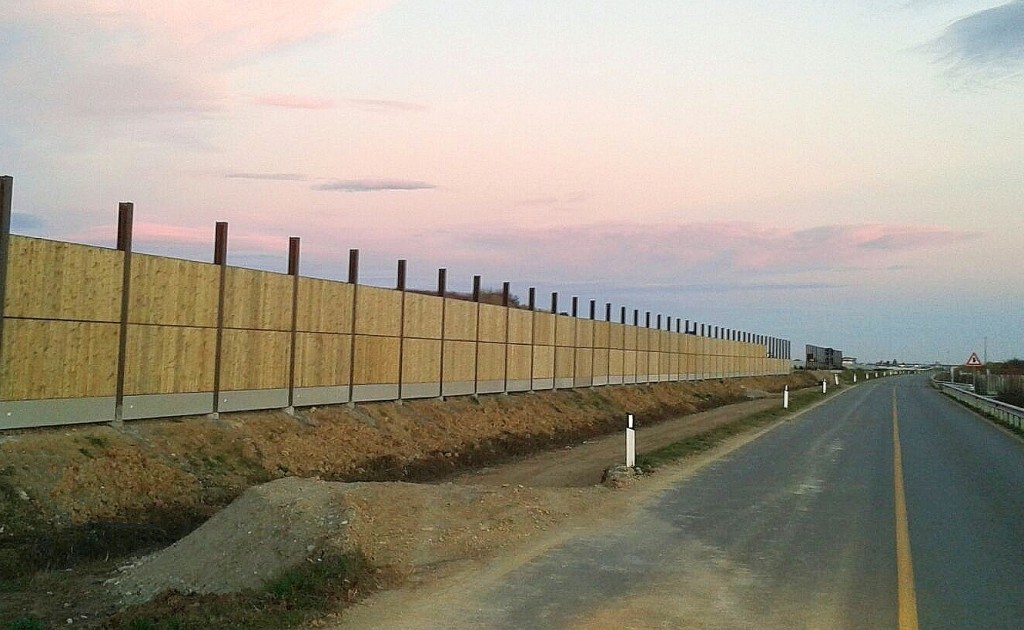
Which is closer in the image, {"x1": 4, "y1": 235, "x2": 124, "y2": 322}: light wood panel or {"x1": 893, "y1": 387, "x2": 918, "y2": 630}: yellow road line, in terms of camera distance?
{"x1": 893, "y1": 387, "x2": 918, "y2": 630}: yellow road line

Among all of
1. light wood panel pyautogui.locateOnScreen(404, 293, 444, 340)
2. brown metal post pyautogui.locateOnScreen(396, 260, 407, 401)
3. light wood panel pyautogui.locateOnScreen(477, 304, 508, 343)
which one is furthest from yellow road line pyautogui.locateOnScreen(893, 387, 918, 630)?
light wood panel pyautogui.locateOnScreen(477, 304, 508, 343)

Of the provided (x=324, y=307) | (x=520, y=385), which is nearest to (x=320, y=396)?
(x=324, y=307)

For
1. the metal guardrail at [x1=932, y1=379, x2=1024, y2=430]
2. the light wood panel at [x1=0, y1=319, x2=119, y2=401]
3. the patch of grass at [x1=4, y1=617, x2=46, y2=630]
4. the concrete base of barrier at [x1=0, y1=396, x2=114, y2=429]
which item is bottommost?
the patch of grass at [x1=4, y1=617, x2=46, y2=630]

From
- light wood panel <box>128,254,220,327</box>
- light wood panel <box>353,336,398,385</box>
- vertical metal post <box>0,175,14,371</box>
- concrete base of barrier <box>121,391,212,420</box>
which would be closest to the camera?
vertical metal post <box>0,175,14,371</box>

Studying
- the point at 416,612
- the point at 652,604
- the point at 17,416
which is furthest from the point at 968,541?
the point at 17,416

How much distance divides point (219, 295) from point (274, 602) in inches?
480

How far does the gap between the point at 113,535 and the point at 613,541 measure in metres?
7.41

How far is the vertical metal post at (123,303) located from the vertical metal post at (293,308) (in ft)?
17.6

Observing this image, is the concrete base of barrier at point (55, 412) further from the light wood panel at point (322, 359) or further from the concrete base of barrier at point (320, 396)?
the light wood panel at point (322, 359)

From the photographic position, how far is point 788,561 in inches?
370

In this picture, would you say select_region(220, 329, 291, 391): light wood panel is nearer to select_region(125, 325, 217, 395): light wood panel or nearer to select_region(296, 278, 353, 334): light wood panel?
select_region(125, 325, 217, 395): light wood panel

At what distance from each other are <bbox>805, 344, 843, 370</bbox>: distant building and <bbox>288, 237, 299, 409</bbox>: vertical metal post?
157 meters

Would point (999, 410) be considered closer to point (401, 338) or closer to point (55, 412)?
point (401, 338)

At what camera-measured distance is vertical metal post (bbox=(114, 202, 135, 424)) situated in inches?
620
